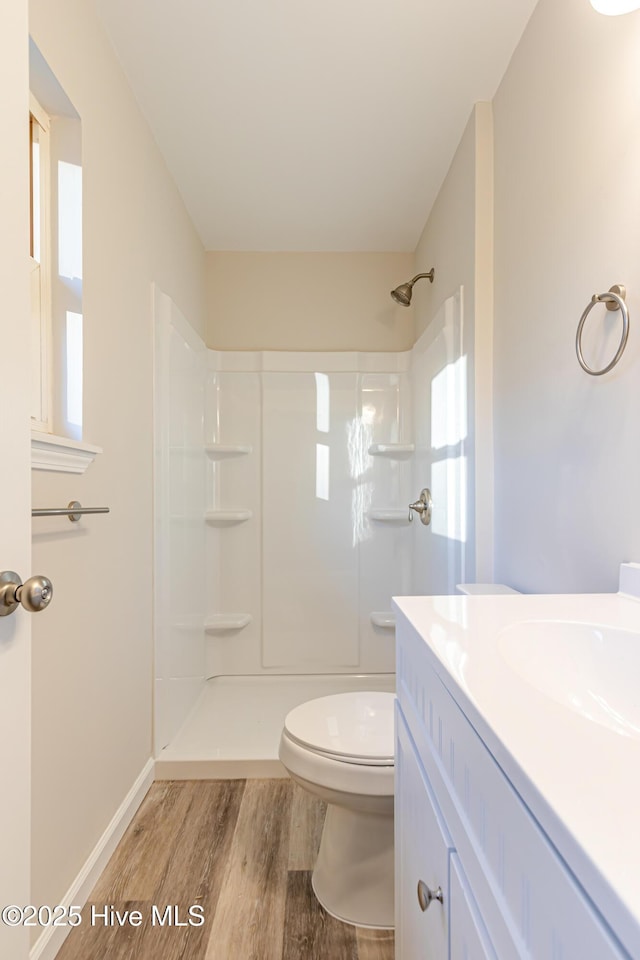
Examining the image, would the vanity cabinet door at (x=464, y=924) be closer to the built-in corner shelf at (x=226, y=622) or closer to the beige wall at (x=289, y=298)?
the built-in corner shelf at (x=226, y=622)

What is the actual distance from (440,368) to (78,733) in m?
1.80

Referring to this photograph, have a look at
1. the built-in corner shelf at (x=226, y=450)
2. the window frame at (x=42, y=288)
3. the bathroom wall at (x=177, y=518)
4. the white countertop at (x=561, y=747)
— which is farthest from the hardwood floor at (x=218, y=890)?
the built-in corner shelf at (x=226, y=450)

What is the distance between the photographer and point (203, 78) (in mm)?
1726

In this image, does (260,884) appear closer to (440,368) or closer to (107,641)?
(107,641)

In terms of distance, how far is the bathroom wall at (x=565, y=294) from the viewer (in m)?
1.01

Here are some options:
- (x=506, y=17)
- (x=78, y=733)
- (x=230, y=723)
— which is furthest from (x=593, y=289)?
(x=230, y=723)

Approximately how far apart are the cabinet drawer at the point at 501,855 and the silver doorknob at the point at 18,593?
0.50 m

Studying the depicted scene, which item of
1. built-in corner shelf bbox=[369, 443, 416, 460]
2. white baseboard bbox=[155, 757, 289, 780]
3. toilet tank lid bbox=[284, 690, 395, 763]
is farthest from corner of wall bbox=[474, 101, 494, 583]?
built-in corner shelf bbox=[369, 443, 416, 460]

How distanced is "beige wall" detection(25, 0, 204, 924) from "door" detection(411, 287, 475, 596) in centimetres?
111

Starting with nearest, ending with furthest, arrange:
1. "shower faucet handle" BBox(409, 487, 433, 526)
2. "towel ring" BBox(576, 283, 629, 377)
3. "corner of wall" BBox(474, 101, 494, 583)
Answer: "towel ring" BBox(576, 283, 629, 377) < "corner of wall" BBox(474, 101, 494, 583) < "shower faucet handle" BBox(409, 487, 433, 526)

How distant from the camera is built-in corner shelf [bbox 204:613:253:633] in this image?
2.86 meters

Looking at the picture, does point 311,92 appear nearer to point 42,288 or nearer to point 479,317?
point 479,317

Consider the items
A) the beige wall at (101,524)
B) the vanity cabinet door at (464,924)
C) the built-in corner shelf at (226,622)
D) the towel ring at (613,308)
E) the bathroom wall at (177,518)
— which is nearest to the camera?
the vanity cabinet door at (464,924)

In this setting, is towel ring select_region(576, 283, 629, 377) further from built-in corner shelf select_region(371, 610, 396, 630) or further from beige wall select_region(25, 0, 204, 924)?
built-in corner shelf select_region(371, 610, 396, 630)
